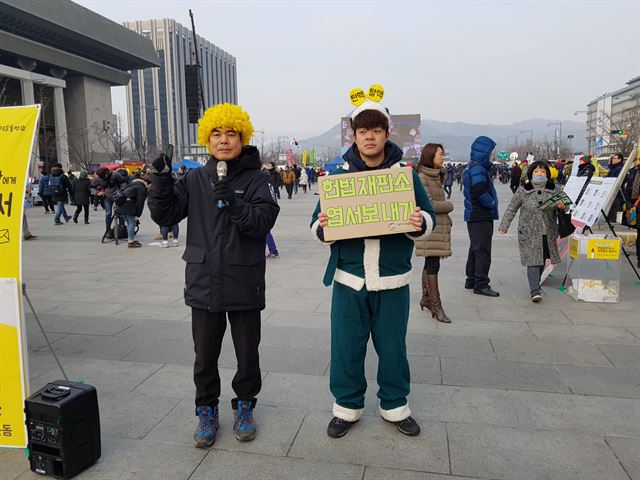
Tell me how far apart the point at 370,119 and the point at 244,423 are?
2052 millimetres

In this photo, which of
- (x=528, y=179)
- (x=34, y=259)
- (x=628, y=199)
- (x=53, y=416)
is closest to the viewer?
(x=53, y=416)

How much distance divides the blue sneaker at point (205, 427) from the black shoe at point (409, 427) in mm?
1176

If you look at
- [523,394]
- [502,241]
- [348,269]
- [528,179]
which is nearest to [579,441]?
[523,394]

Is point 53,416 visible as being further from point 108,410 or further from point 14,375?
point 108,410

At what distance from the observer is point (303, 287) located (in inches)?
297

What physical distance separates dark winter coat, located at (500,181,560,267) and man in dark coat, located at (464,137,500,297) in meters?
0.24

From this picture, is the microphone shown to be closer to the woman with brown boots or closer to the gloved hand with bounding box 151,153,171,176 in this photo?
the gloved hand with bounding box 151,153,171,176

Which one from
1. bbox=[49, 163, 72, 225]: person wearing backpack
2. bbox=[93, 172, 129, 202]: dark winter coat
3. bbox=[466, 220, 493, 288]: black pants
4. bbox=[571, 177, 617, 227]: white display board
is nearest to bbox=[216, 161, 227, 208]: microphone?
bbox=[466, 220, 493, 288]: black pants

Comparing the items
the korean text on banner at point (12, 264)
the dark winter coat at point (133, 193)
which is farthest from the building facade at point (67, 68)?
the korean text on banner at point (12, 264)

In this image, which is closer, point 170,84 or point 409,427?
point 409,427

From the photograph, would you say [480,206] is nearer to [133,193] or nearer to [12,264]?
[12,264]

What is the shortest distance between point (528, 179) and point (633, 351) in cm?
269

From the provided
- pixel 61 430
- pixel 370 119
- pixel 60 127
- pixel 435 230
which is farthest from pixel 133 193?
pixel 60 127

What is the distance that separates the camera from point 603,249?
667cm
